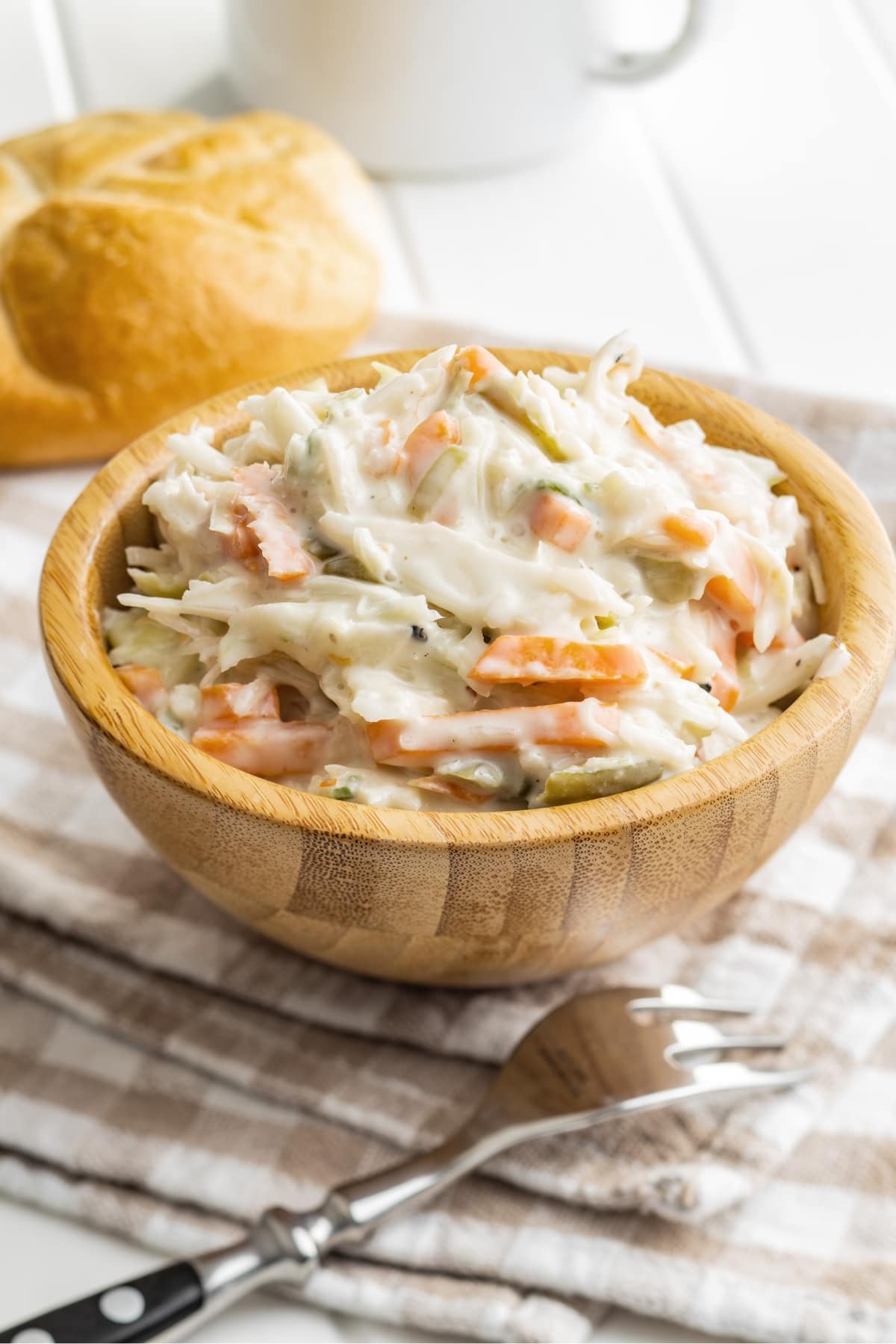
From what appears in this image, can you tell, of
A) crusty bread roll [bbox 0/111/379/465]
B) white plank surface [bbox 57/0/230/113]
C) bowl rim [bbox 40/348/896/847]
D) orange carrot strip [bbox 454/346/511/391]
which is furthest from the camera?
white plank surface [bbox 57/0/230/113]

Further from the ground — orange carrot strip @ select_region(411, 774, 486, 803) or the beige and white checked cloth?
orange carrot strip @ select_region(411, 774, 486, 803)

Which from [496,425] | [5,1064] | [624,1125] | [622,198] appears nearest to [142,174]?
[622,198]

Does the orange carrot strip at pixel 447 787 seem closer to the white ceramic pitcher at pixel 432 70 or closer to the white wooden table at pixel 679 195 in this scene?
the white wooden table at pixel 679 195

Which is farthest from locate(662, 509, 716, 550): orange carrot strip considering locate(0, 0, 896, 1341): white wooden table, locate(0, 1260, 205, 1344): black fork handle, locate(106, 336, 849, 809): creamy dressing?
locate(0, 0, 896, 1341): white wooden table

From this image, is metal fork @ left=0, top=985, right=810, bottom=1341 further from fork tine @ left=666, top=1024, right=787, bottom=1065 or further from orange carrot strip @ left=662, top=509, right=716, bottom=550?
orange carrot strip @ left=662, top=509, right=716, bottom=550

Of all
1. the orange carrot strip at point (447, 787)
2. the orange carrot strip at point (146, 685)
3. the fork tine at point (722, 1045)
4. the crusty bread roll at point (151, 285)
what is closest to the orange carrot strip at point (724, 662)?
the orange carrot strip at point (447, 787)
